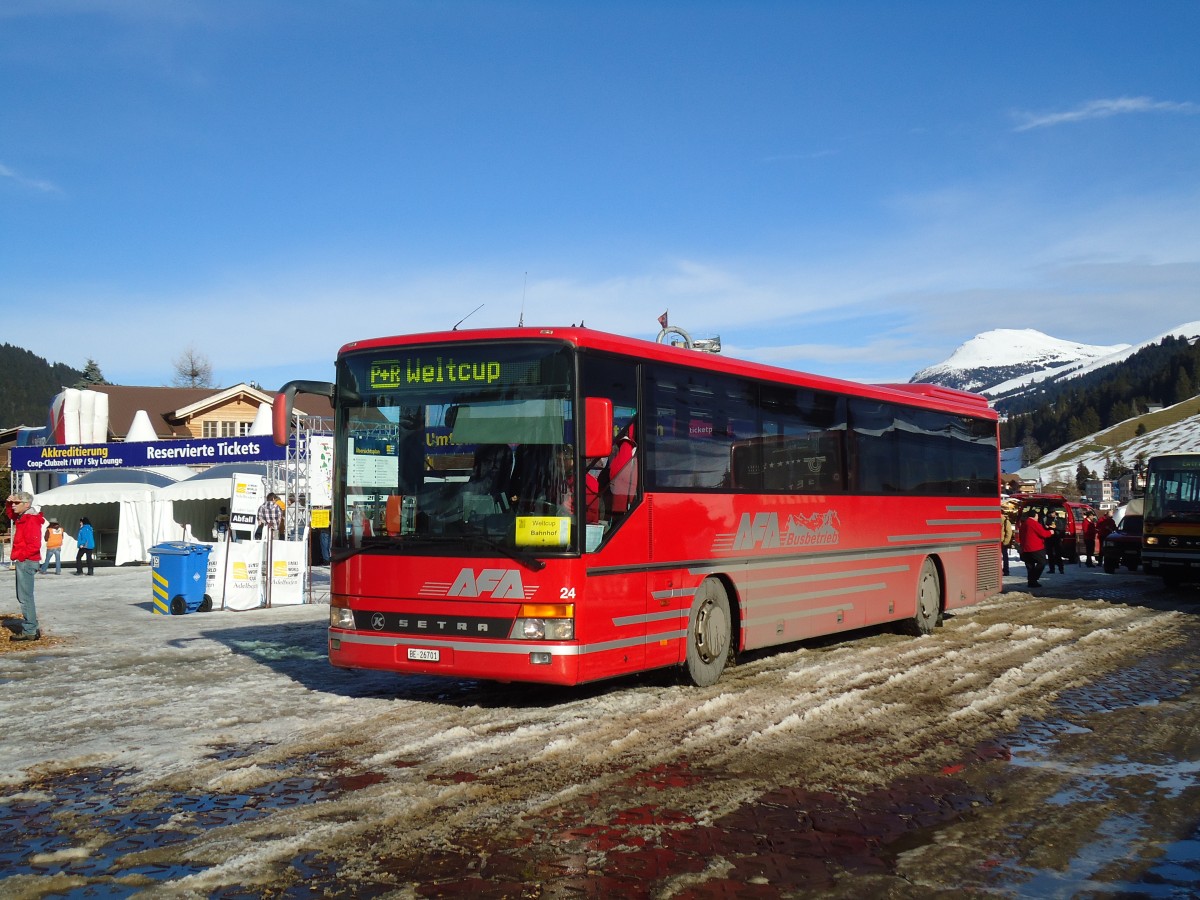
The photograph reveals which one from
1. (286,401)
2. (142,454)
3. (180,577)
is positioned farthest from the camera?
(142,454)

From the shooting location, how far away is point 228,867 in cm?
546

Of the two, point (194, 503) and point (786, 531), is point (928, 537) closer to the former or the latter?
point (786, 531)

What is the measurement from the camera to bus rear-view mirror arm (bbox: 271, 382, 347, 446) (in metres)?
10.0

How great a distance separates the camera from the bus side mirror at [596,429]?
9.20 metres

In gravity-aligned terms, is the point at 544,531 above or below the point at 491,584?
above

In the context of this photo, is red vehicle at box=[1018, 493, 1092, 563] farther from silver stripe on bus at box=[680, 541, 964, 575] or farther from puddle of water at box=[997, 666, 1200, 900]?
puddle of water at box=[997, 666, 1200, 900]

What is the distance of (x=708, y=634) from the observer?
35.9 ft

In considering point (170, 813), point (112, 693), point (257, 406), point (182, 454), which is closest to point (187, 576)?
point (112, 693)

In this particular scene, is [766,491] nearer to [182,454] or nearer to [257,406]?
[182,454]

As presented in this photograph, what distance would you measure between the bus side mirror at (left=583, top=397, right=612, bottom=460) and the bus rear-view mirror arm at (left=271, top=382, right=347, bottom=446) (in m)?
2.38

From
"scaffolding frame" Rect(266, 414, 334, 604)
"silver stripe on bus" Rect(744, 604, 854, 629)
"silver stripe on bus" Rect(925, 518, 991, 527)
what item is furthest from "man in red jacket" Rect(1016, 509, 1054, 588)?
"scaffolding frame" Rect(266, 414, 334, 604)

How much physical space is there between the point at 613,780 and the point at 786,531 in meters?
5.48

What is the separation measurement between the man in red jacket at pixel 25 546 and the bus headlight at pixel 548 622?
26.0ft

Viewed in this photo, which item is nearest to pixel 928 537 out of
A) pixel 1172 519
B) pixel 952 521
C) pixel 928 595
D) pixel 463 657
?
pixel 928 595
